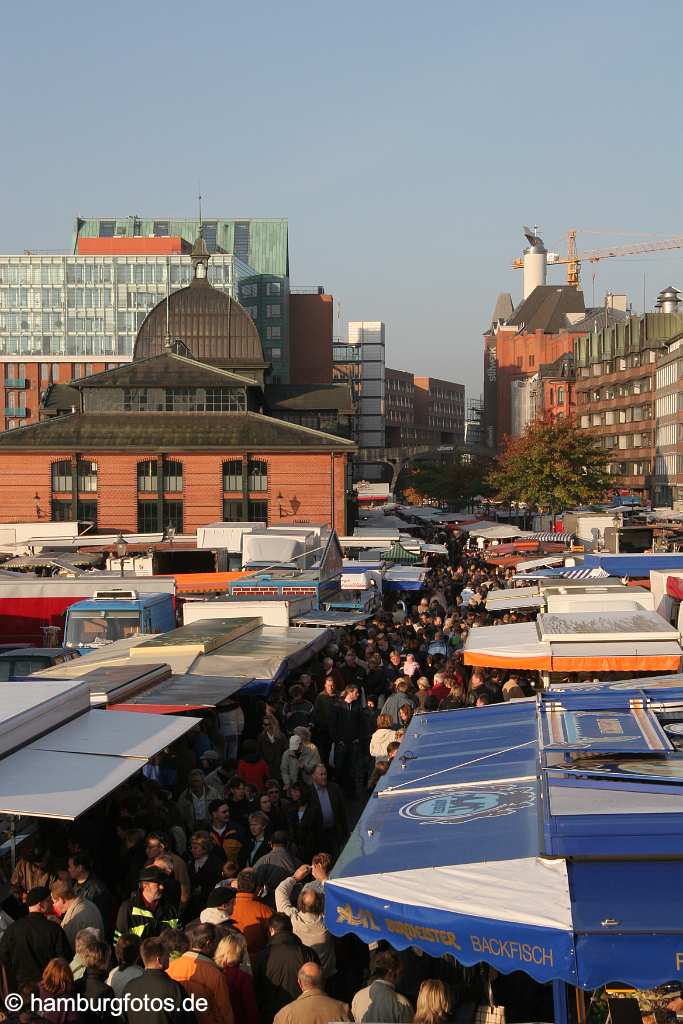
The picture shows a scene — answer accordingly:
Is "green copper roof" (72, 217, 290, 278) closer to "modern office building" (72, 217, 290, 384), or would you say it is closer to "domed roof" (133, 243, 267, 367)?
"modern office building" (72, 217, 290, 384)

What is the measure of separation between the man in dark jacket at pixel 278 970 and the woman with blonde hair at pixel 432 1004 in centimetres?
126

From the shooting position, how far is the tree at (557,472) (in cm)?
6806

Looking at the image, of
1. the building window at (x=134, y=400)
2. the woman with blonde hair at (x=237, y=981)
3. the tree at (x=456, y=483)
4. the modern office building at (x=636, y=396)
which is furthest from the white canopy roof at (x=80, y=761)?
the tree at (x=456, y=483)

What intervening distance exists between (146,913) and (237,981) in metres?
1.35

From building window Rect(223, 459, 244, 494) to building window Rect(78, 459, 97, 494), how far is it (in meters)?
5.81

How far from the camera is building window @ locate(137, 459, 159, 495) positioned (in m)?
58.9

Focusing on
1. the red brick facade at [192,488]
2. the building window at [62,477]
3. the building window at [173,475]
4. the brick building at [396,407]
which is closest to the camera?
the red brick facade at [192,488]

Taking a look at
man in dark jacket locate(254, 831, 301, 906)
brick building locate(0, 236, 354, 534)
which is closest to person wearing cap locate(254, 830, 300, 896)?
man in dark jacket locate(254, 831, 301, 906)

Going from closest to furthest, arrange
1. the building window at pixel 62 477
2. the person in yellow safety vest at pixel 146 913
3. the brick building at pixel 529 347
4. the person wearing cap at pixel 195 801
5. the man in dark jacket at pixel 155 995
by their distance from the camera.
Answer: the man in dark jacket at pixel 155 995
the person in yellow safety vest at pixel 146 913
the person wearing cap at pixel 195 801
the building window at pixel 62 477
the brick building at pixel 529 347

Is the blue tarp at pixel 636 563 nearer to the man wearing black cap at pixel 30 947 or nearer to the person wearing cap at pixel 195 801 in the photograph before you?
the person wearing cap at pixel 195 801

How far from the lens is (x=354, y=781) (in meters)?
16.4

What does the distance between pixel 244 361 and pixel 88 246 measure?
6208 cm

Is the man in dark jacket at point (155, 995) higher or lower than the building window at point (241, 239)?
lower

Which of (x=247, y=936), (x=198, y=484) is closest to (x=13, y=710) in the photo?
(x=247, y=936)
